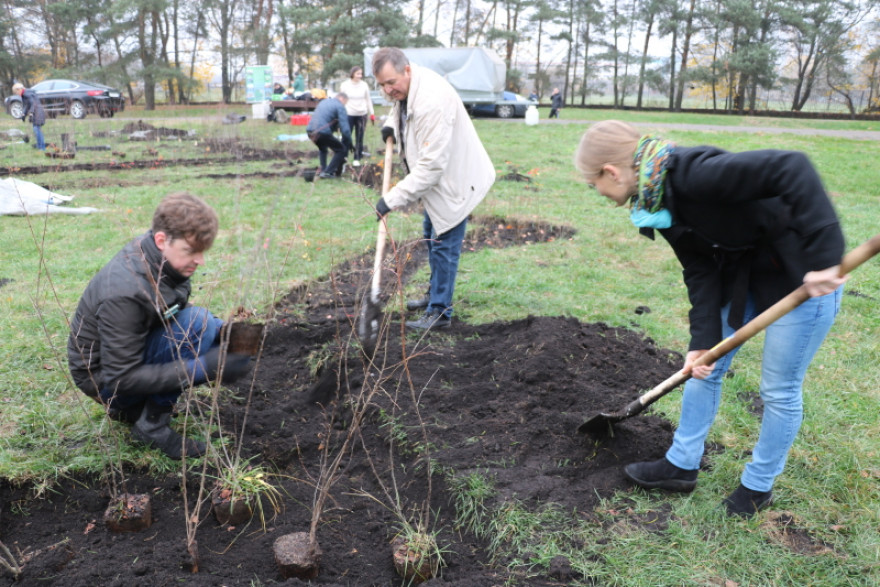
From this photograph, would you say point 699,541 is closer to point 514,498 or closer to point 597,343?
point 514,498

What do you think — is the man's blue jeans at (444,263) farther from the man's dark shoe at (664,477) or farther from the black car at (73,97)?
the black car at (73,97)

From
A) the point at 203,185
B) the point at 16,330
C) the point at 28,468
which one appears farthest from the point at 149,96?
the point at 28,468

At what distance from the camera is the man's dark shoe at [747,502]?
248 cm

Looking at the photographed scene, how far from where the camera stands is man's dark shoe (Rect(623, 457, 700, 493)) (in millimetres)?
2637

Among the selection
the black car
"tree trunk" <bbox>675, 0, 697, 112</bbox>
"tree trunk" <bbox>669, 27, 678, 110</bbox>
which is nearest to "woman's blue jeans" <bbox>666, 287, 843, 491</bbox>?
the black car

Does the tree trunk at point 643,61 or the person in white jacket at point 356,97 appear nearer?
the person in white jacket at point 356,97

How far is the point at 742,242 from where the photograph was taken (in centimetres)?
211

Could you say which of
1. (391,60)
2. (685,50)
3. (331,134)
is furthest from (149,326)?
(685,50)

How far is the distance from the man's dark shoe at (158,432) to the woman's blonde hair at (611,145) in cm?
221

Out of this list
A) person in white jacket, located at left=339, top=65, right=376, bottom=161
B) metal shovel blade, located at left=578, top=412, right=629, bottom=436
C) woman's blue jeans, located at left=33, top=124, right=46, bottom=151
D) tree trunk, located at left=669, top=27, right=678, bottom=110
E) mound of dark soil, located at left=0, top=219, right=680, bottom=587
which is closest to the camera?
mound of dark soil, located at left=0, top=219, right=680, bottom=587

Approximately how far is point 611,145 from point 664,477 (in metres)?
1.43

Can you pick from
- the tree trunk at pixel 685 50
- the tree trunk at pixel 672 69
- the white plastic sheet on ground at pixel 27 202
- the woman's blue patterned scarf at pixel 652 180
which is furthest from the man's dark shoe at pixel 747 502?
the tree trunk at pixel 672 69

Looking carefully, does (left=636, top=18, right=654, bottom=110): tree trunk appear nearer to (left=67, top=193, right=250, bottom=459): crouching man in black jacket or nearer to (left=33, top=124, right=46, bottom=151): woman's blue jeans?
(left=33, top=124, right=46, bottom=151): woman's blue jeans

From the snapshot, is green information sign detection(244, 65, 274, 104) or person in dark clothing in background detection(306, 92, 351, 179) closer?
person in dark clothing in background detection(306, 92, 351, 179)
